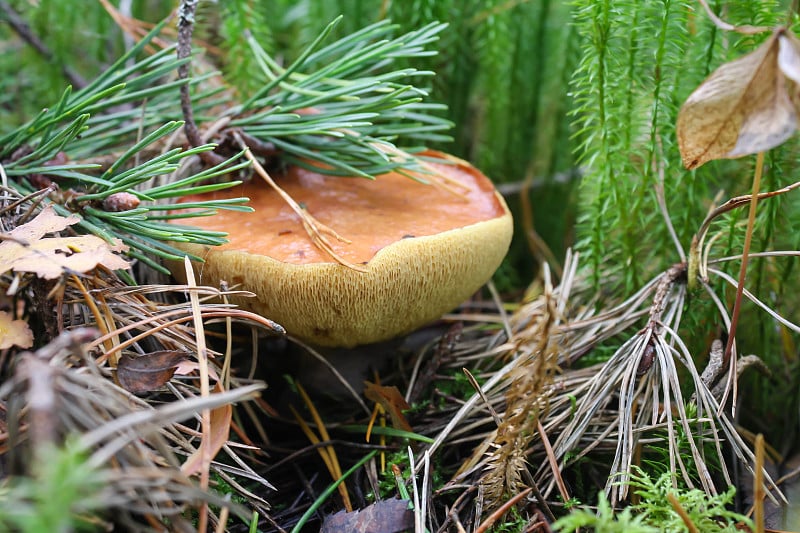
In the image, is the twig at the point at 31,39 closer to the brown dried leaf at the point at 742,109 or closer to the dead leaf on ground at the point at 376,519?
the dead leaf on ground at the point at 376,519

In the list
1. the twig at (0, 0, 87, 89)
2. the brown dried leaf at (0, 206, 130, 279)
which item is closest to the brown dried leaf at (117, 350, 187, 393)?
the brown dried leaf at (0, 206, 130, 279)

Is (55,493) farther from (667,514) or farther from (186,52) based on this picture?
(186,52)

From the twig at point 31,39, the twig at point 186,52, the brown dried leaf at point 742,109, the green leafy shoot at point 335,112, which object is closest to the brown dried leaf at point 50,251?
the twig at point 186,52

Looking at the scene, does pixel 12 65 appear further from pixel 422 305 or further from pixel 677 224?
pixel 677 224

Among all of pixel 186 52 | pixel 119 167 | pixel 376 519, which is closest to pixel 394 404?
pixel 376 519

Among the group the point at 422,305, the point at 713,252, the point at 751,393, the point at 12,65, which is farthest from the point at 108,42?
the point at 751,393
